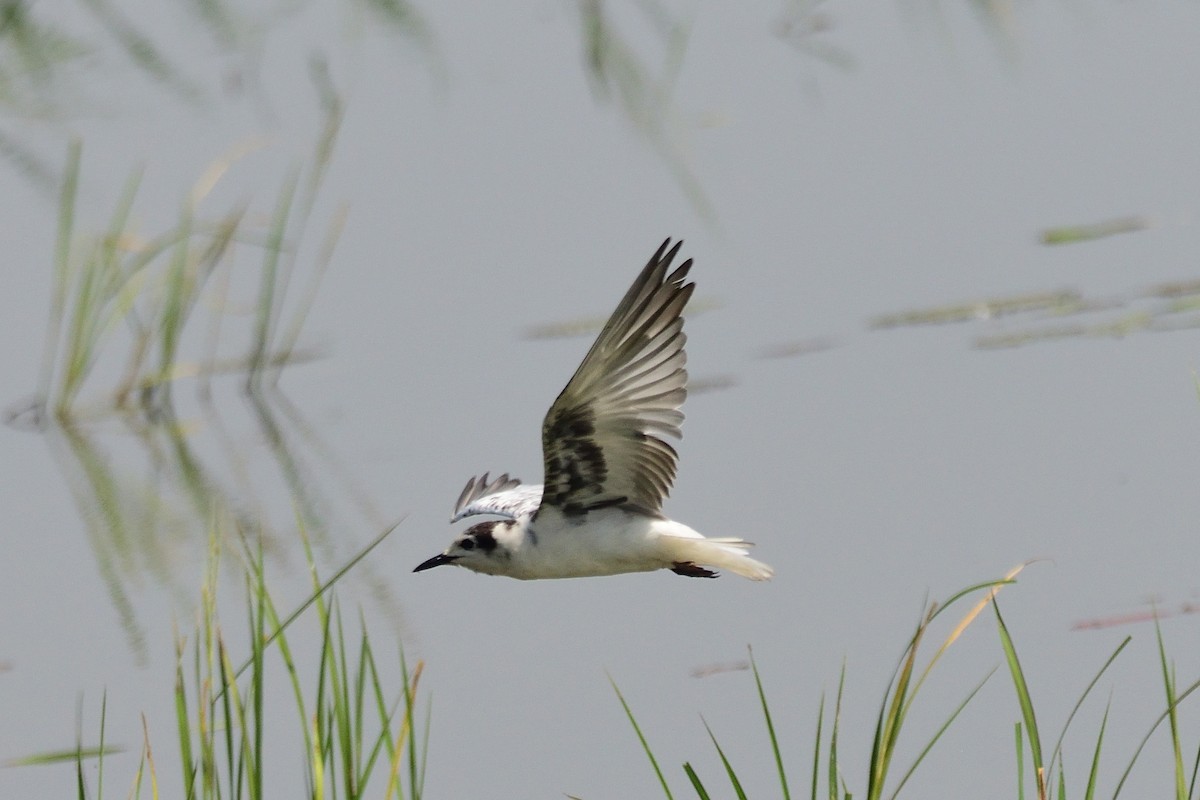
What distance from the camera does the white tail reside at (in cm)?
487

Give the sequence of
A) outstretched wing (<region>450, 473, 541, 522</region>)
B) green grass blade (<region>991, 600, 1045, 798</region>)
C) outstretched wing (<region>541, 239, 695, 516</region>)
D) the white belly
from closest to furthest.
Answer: green grass blade (<region>991, 600, 1045, 798</region>), outstretched wing (<region>541, 239, 695, 516</region>), the white belly, outstretched wing (<region>450, 473, 541, 522</region>)

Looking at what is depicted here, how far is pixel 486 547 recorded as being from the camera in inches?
212

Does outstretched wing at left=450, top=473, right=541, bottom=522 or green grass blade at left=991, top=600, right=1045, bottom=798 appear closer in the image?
green grass blade at left=991, top=600, right=1045, bottom=798

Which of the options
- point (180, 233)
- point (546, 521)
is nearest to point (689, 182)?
point (180, 233)

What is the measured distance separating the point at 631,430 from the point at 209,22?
522 cm

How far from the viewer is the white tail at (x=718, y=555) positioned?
4871 mm

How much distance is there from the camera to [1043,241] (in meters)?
8.22

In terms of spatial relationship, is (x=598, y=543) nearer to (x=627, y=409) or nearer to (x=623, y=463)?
(x=623, y=463)

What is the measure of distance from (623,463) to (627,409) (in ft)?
0.55

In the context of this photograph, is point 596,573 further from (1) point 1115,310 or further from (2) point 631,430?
(1) point 1115,310

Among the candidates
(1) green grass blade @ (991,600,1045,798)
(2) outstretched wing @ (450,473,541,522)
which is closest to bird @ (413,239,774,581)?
(2) outstretched wing @ (450,473,541,522)

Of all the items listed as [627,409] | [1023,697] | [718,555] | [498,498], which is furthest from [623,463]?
[1023,697]

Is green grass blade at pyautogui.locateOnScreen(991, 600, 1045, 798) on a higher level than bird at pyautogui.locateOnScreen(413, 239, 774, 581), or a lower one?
lower

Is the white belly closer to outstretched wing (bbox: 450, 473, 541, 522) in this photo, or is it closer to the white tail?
the white tail
